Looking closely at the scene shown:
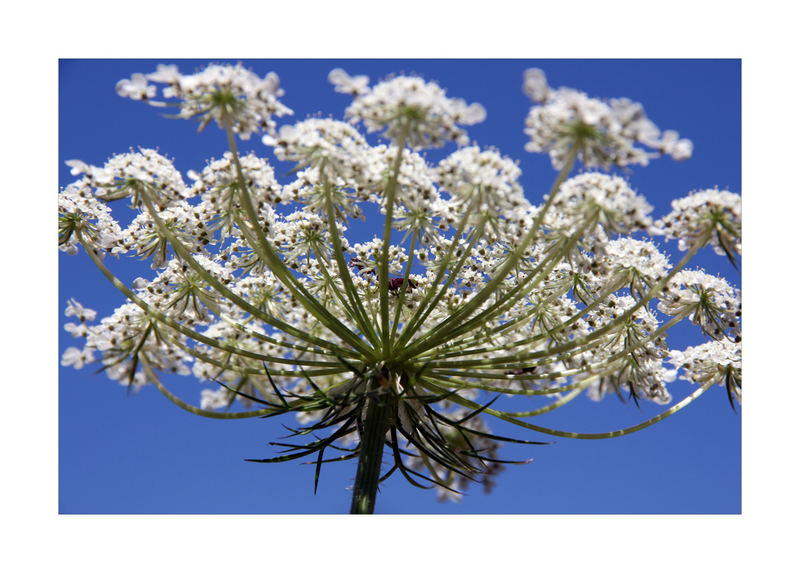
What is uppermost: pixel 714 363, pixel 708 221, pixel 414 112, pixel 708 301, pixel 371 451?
pixel 414 112

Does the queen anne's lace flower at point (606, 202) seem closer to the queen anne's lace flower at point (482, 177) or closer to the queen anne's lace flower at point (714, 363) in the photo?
the queen anne's lace flower at point (482, 177)

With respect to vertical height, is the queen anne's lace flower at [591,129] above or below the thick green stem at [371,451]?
above

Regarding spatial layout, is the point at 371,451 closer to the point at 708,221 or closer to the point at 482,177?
the point at 482,177

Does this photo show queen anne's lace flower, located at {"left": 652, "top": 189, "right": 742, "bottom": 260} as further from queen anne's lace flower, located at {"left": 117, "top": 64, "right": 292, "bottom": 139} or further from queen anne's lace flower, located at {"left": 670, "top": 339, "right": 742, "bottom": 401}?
queen anne's lace flower, located at {"left": 117, "top": 64, "right": 292, "bottom": 139}

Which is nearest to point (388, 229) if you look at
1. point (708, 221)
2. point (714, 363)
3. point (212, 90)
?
point (212, 90)

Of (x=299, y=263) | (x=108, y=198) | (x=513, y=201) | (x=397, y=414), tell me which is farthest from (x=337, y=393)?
(x=108, y=198)

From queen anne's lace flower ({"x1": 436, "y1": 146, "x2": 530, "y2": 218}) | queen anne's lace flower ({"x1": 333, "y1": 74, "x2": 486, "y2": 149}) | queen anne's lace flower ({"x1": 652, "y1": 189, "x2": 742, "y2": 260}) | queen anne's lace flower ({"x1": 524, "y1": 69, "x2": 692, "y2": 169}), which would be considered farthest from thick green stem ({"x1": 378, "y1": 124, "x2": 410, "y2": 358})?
queen anne's lace flower ({"x1": 652, "y1": 189, "x2": 742, "y2": 260})

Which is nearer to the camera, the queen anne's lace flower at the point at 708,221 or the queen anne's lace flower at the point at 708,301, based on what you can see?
the queen anne's lace flower at the point at 708,221

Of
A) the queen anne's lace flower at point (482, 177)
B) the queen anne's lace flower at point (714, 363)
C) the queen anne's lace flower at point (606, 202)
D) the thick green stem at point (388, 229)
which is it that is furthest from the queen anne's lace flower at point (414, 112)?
the queen anne's lace flower at point (714, 363)
